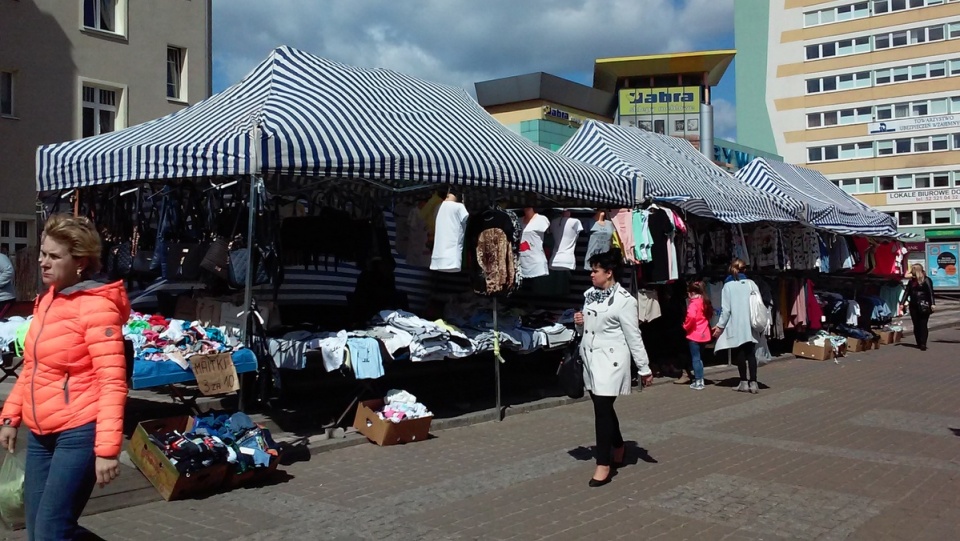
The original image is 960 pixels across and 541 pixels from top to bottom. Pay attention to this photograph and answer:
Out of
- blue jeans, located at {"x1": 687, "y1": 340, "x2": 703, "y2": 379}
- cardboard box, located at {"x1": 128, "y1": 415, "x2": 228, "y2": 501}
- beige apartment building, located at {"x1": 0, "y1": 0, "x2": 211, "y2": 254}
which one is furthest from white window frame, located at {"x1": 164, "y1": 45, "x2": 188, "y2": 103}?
cardboard box, located at {"x1": 128, "y1": 415, "x2": 228, "y2": 501}

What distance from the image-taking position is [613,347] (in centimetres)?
701

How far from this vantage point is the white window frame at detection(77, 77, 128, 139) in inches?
907

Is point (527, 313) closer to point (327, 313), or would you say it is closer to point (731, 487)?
point (327, 313)

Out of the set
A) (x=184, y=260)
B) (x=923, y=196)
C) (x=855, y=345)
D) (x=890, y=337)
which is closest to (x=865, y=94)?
(x=923, y=196)

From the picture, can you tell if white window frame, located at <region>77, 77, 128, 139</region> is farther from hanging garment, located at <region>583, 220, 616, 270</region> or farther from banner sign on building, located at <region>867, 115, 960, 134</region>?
banner sign on building, located at <region>867, 115, 960, 134</region>

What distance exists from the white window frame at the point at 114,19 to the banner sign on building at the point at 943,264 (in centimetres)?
4126

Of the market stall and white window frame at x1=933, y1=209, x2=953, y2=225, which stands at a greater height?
white window frame at x1=933, y1=209, x2=953, y2=225

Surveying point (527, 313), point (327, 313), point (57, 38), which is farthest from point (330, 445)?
point (57, 38)

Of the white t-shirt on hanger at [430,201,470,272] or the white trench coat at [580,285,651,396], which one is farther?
the white t-shirt on hanger at [430,201,470,272]

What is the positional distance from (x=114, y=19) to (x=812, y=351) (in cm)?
2026

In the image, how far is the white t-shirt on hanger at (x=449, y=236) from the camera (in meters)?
9.29

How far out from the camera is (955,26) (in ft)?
200

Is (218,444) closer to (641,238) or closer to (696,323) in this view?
(641,238)

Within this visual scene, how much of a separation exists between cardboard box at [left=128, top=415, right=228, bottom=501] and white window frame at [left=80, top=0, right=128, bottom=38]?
65.4 feet
